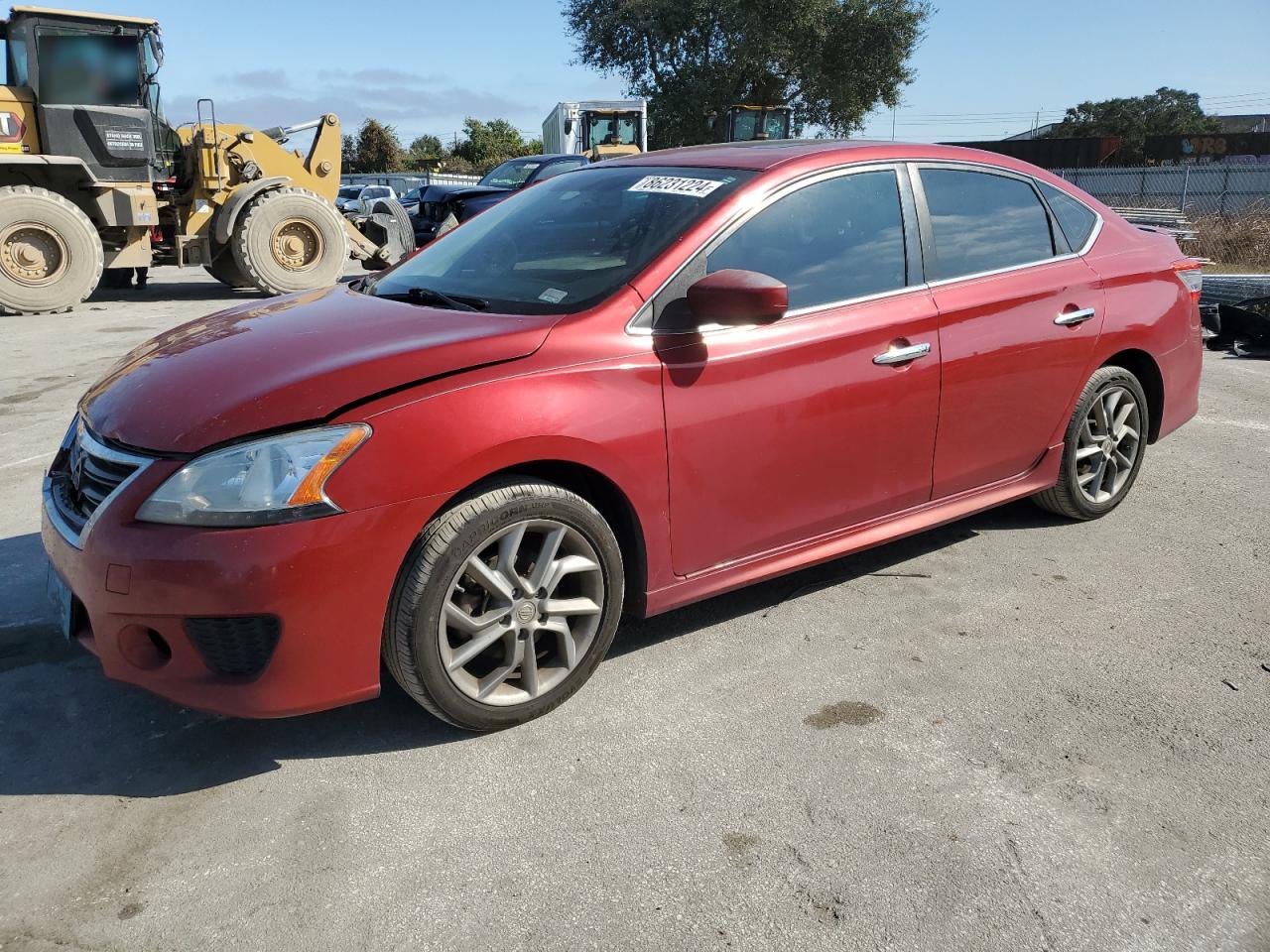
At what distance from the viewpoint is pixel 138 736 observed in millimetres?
2918

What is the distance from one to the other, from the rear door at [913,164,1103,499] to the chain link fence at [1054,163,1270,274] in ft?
37.4

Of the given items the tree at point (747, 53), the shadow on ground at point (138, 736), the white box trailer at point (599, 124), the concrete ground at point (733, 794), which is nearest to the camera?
the concrete ground at point (733, 794)

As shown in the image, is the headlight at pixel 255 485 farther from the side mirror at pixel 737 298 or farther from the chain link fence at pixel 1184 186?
the chain link fence at pixel 1184 186

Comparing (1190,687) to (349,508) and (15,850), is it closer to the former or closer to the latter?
(349,508)

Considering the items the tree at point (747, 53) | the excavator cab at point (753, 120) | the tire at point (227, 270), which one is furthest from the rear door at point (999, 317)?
the tree at point (747, 53)

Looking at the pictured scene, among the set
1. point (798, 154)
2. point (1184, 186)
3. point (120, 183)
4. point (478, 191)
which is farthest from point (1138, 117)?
point (798, 154)

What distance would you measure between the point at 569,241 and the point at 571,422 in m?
0.95

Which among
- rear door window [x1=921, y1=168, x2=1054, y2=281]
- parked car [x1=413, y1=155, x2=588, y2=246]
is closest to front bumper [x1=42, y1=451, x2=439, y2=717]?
rear door window [x1=921, y1=168, x2=1054, y2=281]

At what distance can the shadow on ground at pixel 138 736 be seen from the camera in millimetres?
2729

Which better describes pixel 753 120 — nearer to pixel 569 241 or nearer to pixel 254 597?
pixel 569 241

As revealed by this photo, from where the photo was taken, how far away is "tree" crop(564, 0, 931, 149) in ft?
116

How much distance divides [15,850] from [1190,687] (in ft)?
10.8

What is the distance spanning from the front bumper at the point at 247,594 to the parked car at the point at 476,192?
1158 cm

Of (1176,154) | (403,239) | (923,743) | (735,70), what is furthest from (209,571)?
(1176,154)
